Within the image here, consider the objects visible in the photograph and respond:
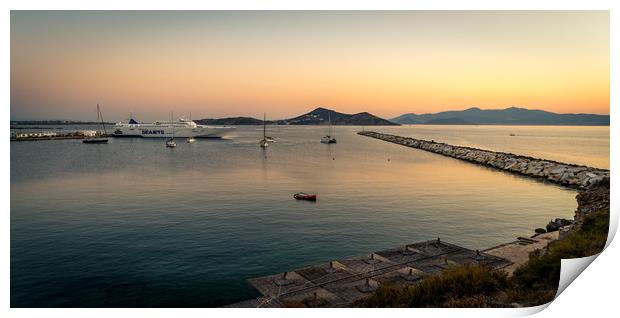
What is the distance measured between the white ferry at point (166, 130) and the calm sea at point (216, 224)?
4756cm

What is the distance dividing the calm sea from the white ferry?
47562 millimetres

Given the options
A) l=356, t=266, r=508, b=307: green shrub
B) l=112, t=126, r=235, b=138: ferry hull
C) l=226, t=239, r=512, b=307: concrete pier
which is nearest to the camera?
l=356, t=266, r=508, b=307: green shrub

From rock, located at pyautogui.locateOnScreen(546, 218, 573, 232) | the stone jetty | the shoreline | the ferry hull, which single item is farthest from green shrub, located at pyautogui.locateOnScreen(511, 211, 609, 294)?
the ferry hull

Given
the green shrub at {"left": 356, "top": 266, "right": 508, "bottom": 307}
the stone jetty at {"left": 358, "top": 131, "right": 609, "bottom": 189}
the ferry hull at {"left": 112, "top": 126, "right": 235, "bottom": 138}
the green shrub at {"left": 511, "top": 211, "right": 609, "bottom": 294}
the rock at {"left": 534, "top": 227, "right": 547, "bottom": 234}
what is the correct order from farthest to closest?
1. the ferry hull at {"left": 112, "top": 126, "right": 235, "bottom": 138}
2. the stone jetty at {"left": 358, "top": 131, "right": 609, "bottom": 189}
3. the rock at {"left": 534, "top": 227, "right": 547, "bottom": 234}
4. the green shrub at {"left": 511, "top": 211, "right": 609, "bottom": 294}
5. the green shrub at {"left": 356, "top": 266, "right": 508, "bottom": 307}

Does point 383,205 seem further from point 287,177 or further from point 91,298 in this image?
point 91,298

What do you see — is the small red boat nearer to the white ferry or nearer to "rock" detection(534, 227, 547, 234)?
"rock" detection(534, 227, 547, 234)

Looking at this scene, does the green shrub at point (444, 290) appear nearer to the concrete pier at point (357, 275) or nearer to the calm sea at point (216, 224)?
the concrete pier at point (357, 275)

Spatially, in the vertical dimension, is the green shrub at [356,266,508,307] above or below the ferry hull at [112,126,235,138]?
below

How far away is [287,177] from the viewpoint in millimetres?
26297

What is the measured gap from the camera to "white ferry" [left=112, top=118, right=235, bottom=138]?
245 ft

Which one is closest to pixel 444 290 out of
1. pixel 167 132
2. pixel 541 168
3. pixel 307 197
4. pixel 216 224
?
pixel 216 224

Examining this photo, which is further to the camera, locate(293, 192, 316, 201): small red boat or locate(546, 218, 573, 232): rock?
locate(293, 192, 316, 201): small red boat

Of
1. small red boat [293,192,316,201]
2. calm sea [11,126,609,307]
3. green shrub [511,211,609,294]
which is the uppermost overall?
green shrub [511,211,609,294]

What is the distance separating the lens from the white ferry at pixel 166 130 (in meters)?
74.6
